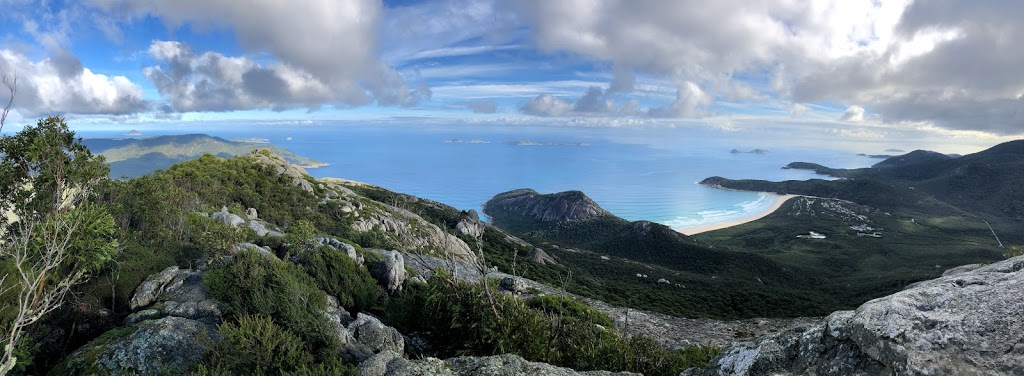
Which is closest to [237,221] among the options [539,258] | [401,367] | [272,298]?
[272,298]

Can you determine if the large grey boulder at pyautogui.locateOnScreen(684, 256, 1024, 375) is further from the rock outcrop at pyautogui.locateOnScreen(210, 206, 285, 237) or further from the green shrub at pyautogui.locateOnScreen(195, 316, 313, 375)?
the rock outcrop at pyautogui.locateOnScreen(210, 206, 285, 237)

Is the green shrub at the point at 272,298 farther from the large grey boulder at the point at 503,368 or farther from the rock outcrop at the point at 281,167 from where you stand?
the rock outcrop at the point at 281,167

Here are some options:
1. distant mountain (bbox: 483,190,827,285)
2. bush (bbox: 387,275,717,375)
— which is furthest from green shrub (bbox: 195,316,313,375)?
distant mountain (bbox: 483,190,827,285)

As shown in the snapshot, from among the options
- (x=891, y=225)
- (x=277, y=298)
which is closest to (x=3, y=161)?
(x=277, y=298)

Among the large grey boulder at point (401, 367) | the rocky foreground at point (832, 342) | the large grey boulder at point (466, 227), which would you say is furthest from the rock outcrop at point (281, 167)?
the large grey boulder at point (401, 367)

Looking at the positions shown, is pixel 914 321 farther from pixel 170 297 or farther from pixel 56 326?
pixel 56 326

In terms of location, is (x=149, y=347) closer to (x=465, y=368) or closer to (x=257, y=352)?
(x=257, y=352)
